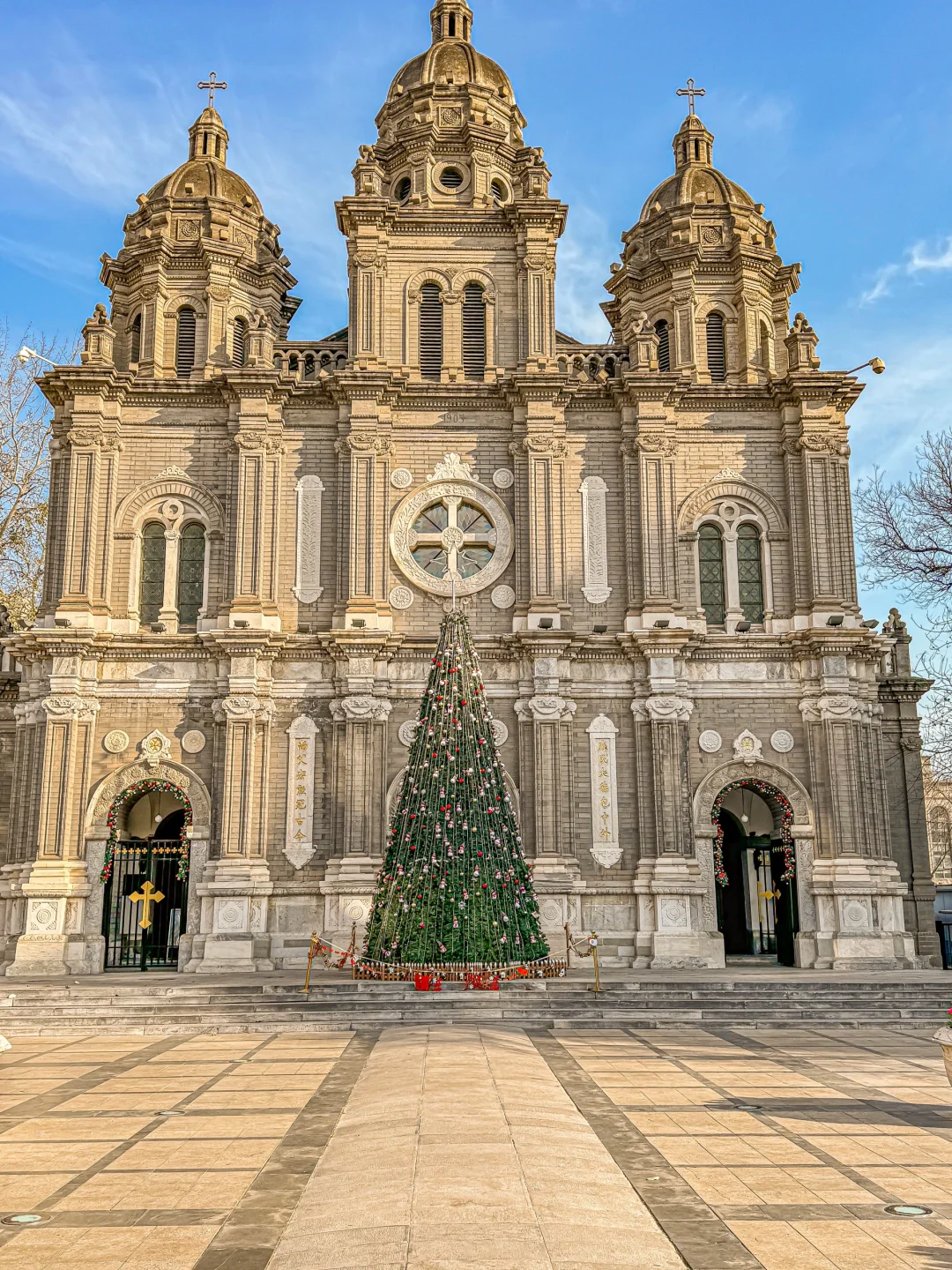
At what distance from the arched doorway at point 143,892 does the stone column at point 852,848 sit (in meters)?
14.3

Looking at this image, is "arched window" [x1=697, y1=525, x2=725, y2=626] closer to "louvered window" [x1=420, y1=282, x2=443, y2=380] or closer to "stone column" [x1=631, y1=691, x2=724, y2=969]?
"stone column" [x1=631, y1=691, x2=724, y2=969]

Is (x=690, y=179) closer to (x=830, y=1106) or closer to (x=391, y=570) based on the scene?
(x=391, y=570)

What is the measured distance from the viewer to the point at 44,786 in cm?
2709

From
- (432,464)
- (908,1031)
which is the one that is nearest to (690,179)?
(432,464)

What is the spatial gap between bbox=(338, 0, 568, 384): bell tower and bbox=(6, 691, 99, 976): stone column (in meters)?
10.8

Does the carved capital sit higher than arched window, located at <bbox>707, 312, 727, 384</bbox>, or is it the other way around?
arched window, located at <bbox>707, 312, 727, 384</bbox>

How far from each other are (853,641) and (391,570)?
35.9 ft

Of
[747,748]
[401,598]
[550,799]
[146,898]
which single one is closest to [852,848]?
[747,748]

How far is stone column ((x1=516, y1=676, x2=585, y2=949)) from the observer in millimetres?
26797

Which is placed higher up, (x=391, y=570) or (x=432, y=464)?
(x=432, y=464)

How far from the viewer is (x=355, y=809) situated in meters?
27.2

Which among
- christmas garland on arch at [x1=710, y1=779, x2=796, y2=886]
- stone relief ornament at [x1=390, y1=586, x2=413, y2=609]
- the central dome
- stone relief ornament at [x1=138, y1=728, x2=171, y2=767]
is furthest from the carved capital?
the central dome

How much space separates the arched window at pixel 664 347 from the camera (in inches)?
1293

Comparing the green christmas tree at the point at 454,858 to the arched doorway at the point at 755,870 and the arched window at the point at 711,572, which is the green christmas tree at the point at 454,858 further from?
the arched window at the point at 711,572
